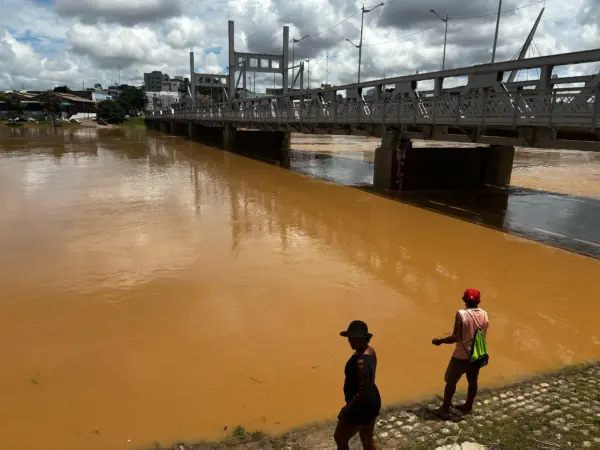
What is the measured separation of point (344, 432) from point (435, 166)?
19507 millimetres

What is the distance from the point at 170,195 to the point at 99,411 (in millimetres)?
14194

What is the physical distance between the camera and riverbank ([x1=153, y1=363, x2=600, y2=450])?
13.1ft

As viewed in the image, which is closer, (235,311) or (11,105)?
(235,311)

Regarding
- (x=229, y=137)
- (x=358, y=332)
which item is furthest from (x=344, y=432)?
(x=229, y=137)

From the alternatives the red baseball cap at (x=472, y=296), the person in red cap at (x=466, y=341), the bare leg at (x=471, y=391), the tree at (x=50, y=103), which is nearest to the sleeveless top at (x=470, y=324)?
the person in red cap at (x=466, y=341)

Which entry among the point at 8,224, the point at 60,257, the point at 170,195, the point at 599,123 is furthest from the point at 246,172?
the point at 599,123

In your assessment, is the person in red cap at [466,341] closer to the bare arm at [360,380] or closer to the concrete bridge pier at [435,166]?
the bare arm at [360,380]

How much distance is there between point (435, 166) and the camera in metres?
21.5

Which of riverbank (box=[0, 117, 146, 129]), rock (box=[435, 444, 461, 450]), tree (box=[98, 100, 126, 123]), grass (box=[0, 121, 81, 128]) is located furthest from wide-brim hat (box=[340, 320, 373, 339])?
tree (box=[98, 100, 126, 123])

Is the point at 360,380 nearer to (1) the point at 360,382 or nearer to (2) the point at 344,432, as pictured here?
(1) the point at 360,382

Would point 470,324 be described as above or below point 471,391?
above

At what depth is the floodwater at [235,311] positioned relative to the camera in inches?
203

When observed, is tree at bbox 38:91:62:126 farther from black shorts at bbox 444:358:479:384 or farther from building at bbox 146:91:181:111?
black shorts at bbox 444:358:479:384

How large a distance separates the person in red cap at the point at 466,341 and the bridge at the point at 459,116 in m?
9.10
